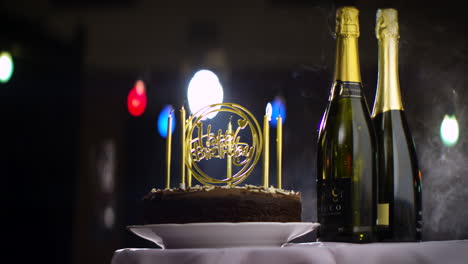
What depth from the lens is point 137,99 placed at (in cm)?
186

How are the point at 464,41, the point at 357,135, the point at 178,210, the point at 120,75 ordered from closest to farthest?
1. the point at 178,210
2. the point at 357,135
3. the point at 464,41
4. the point at 120,75

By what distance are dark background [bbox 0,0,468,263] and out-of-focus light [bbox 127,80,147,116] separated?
0.8 inches

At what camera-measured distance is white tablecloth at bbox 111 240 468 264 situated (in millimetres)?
811

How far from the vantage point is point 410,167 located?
48.1 inches

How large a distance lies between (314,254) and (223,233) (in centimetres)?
12

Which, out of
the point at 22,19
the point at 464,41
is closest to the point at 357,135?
the point at 464,41

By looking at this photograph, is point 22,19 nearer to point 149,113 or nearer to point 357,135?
point 149,113

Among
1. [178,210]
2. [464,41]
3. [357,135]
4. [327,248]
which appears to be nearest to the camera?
[327,248]

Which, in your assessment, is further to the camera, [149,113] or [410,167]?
[149,113]

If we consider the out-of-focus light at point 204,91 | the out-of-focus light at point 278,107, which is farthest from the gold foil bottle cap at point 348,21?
the out-of-focus light at point 204,91

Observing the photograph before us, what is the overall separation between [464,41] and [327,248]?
0.92 m

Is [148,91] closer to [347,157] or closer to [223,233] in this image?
[347,157]

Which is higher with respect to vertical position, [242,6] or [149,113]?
[242,6]

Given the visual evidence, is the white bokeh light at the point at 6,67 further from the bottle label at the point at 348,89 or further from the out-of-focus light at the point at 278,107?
the bottle label at the point at 348,89
